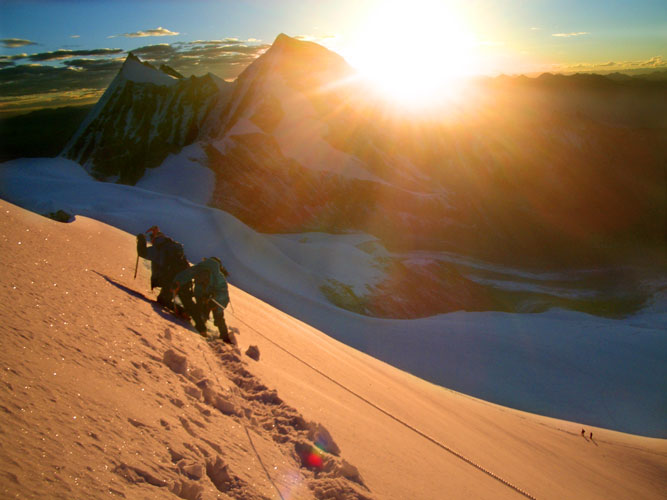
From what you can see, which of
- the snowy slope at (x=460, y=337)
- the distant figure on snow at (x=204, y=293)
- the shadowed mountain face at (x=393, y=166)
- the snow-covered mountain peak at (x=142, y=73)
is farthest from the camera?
the snow-covered mountain peak at (x=142, y=73)

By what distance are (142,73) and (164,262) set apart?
28.4m

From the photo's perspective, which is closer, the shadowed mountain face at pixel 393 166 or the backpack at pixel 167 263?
the backpack at pixel 167 263

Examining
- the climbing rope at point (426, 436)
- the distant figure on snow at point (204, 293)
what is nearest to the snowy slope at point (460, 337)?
the climbing rope at point (426, 436)

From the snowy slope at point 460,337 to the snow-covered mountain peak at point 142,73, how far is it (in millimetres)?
14825

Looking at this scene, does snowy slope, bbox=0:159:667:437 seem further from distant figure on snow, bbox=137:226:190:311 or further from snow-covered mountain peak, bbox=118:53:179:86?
snow-covered mountain peak, bbox=118:53:179:86

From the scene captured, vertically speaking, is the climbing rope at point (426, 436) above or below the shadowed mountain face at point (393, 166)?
below

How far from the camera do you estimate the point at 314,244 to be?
20.4 metres

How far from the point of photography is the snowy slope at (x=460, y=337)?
10922 millimetres

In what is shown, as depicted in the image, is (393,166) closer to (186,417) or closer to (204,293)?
(204,293)

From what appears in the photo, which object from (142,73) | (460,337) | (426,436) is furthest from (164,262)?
(142,73)

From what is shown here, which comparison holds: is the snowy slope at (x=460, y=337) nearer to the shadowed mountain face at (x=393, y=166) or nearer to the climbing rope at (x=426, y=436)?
the shadowed mountain face at (x=393, y=166)

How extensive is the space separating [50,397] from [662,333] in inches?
687

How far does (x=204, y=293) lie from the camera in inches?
178

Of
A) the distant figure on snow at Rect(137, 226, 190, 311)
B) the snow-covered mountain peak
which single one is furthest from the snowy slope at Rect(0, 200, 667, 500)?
the snow-covered mountain peak
